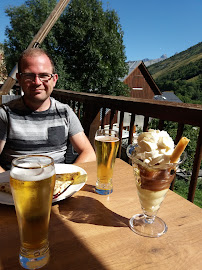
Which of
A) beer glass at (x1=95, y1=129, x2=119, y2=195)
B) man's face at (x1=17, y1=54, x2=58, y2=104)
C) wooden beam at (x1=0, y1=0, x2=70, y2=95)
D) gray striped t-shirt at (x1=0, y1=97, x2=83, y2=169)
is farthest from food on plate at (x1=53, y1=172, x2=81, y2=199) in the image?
wooden beam at (x1=0, y1=0, x2=70, y2=95)

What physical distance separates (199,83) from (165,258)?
210ft

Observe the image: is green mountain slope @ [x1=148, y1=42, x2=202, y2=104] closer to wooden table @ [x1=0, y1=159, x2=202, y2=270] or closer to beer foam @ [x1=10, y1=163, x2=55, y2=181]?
wooden table @ [x1=0, y1=159, x2=202, y2=270]

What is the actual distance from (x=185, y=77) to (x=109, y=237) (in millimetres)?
73925

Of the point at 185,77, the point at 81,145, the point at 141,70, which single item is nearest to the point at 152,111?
the point at 81,145

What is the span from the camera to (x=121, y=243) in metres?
0.68

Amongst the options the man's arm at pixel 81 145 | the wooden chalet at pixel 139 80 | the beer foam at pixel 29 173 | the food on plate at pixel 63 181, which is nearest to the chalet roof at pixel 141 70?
the wooden chalet at pixel 139 80

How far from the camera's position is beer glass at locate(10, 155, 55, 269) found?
0.54 meters

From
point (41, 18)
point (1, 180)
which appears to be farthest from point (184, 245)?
point (41, 18)

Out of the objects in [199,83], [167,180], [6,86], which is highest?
[199,83]

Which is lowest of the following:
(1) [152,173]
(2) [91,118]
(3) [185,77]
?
(2) [91,118]

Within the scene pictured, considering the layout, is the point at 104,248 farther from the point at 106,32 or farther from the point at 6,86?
the point at 106,32

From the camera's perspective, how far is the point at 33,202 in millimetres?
556

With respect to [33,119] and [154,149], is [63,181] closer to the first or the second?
[154,149]

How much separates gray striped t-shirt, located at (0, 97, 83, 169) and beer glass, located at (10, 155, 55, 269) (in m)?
1.22
